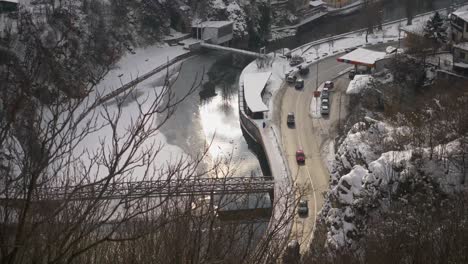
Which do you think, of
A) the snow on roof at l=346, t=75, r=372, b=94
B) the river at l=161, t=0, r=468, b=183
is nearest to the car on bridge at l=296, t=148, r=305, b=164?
the river at l=161, t=0, r=468, b=183

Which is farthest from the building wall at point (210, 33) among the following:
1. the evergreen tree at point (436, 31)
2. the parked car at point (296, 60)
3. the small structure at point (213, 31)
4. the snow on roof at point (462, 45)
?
the snow on roof at point (462, 45)

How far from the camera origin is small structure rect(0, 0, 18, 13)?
16.3 m

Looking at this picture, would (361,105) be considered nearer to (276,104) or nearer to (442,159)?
(276,104)

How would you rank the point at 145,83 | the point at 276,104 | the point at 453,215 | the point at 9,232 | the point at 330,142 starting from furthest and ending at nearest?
1. the point at 145,83
2. the point at 276,104
3. the point at 330,142
4. the point at 453,215
5. the point at 9,232

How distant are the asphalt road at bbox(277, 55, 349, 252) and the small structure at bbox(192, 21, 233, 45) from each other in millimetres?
5226

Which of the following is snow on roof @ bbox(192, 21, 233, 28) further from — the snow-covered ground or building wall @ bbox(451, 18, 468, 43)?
the snow-covered ground

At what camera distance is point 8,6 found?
1648cm

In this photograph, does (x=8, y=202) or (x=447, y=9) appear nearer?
(x=8, y=202)

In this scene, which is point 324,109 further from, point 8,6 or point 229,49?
point 8,6

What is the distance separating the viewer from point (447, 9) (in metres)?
22.2

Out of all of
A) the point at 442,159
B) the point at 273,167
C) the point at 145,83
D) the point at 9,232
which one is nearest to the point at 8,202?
the point at 9,232

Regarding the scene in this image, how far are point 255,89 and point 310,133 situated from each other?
2921 millimetres

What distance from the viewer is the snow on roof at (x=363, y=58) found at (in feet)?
50.2

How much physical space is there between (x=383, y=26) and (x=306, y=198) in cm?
1335
